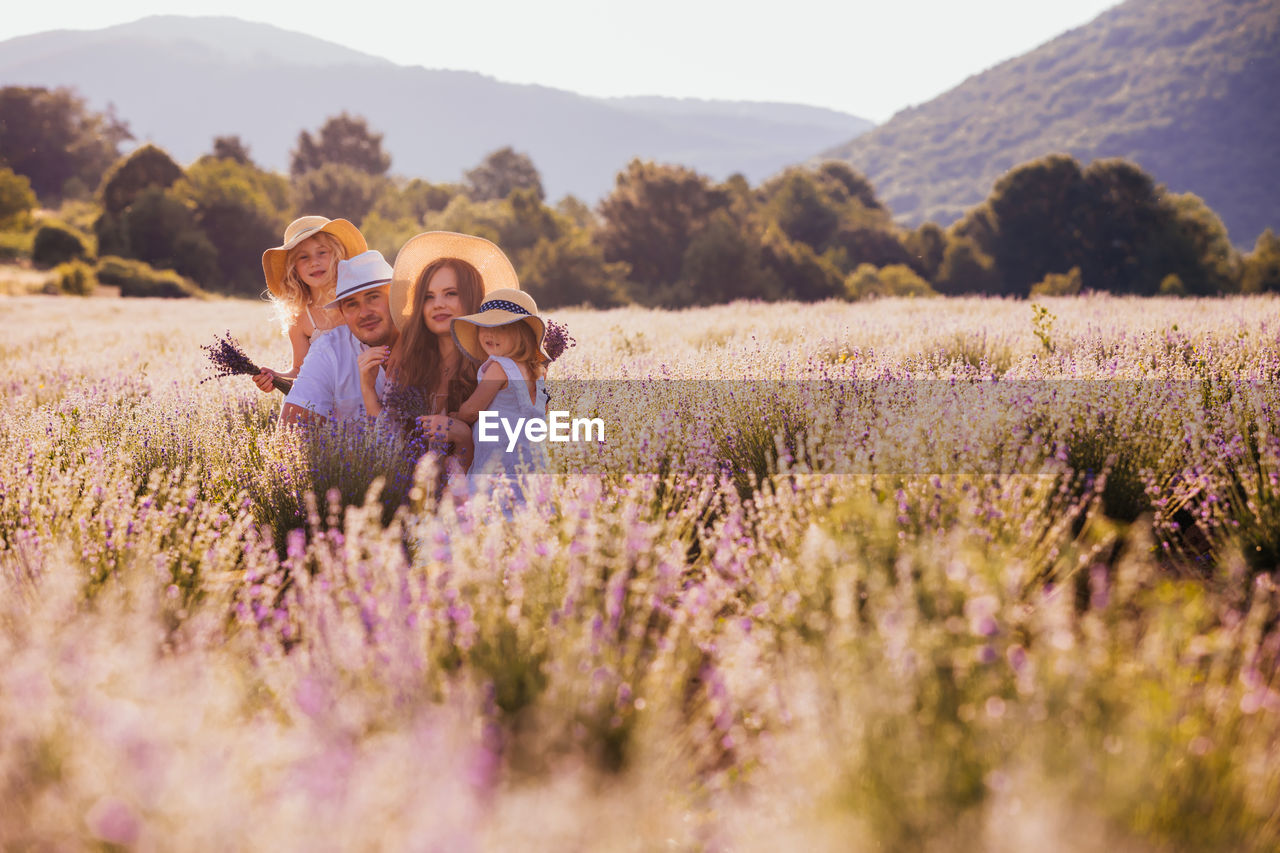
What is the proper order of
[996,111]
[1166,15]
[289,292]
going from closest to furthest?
[289,292] < [996,111] < [1166,15]

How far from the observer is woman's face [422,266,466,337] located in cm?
410

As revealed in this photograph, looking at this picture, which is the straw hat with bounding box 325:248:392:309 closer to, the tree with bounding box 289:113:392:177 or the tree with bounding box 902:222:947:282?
the tree with bounding box 902:222:947:282

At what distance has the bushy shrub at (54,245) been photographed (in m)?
28.9

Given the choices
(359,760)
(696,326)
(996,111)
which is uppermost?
(996,111)

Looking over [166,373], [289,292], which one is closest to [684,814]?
[289,292]

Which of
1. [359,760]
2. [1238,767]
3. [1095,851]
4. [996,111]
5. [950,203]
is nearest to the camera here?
[1095,851]

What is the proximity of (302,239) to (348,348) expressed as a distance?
85cm

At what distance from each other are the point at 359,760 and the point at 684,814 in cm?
77

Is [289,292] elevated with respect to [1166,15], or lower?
lower

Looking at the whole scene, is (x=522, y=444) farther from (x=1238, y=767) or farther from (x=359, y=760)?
(x=1238, y=767)

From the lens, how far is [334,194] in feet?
139

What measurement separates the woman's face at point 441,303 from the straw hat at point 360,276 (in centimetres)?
28

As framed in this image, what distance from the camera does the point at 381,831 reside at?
1179 millimetres

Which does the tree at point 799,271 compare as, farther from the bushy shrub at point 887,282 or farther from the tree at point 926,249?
the tree at point 926,249
